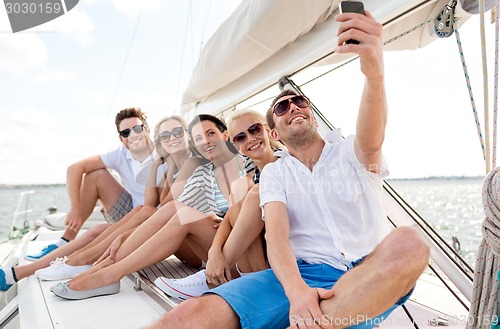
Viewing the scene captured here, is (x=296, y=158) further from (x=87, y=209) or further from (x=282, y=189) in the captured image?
(x=87, y=209)

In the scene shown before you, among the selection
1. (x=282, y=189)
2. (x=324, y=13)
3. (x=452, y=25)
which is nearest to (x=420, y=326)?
(x=282, y=189)

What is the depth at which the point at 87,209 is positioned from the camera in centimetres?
287

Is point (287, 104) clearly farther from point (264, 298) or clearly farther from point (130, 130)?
point (130, 130)

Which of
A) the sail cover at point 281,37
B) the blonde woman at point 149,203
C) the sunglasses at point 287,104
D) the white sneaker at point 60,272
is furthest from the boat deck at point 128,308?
the sail cover at point 281,37

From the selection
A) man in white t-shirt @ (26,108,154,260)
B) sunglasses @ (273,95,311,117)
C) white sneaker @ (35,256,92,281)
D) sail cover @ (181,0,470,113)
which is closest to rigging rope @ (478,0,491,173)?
sail cover @ (181,0,470,113)

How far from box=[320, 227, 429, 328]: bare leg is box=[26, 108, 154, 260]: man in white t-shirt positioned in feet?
6.26

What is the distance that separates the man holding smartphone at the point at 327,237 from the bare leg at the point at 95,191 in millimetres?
1594

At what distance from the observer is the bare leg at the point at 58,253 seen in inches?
91.2

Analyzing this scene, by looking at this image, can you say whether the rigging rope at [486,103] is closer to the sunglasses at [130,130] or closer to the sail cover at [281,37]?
the sail cover at [281,37]

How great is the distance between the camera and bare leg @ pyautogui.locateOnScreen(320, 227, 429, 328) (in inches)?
44.1

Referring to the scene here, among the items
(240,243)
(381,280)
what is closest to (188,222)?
(240,243)

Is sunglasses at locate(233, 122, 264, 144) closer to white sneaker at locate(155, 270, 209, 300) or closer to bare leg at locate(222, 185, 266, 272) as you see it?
bare leg at locate(222, 185, 266, 272)

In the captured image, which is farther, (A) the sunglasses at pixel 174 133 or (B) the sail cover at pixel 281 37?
(A) the sunglasses at pixel 174 133

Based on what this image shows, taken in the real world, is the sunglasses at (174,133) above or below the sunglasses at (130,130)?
below
